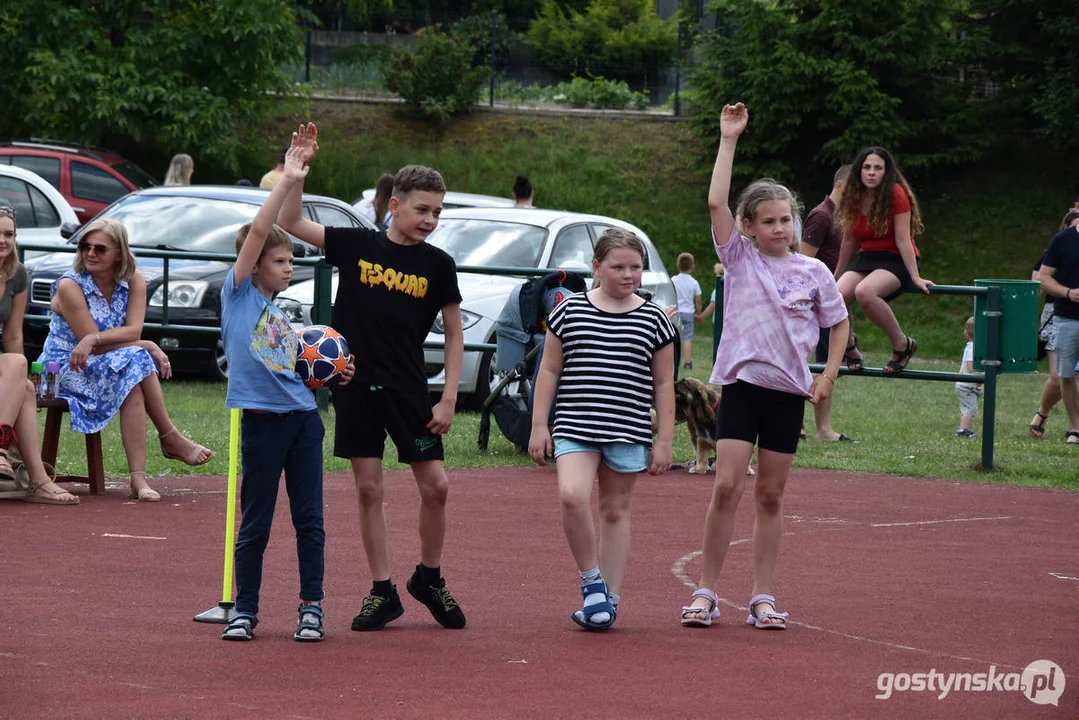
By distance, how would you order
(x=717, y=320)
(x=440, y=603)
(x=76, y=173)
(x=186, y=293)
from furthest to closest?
(x=76, y=173)
(x=186, y=293)
(x=717, y=320)
(x=440, y=603)

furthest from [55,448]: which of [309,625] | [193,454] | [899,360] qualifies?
[899,360]

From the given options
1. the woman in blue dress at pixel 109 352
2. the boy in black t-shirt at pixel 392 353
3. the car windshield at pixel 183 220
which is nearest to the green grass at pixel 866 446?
the woman in blue dress at pixel 109 352

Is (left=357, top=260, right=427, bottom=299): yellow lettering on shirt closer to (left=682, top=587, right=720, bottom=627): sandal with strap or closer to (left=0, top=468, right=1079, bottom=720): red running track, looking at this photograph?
(left=0, top=468, right=1079, bottom=720): red running track

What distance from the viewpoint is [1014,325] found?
11312mm

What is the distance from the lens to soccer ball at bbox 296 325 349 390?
18.9 feet

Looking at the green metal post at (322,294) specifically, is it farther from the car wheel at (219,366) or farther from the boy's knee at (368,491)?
the boy's knee at (368,491)

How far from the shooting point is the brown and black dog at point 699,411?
10.9 meters

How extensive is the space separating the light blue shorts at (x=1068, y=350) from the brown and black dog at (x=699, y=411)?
4.05m

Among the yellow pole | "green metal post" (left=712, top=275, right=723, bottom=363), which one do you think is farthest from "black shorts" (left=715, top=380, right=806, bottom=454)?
"green metal post" (left=712, top=275, right=723, bottom=363)

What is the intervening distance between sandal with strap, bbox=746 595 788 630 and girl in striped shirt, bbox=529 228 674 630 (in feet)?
1.86

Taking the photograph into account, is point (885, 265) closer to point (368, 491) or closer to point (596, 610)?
point (596, 610)

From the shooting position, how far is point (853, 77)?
28922 mm

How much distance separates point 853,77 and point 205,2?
12144mm

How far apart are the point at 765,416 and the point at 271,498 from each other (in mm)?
2041
